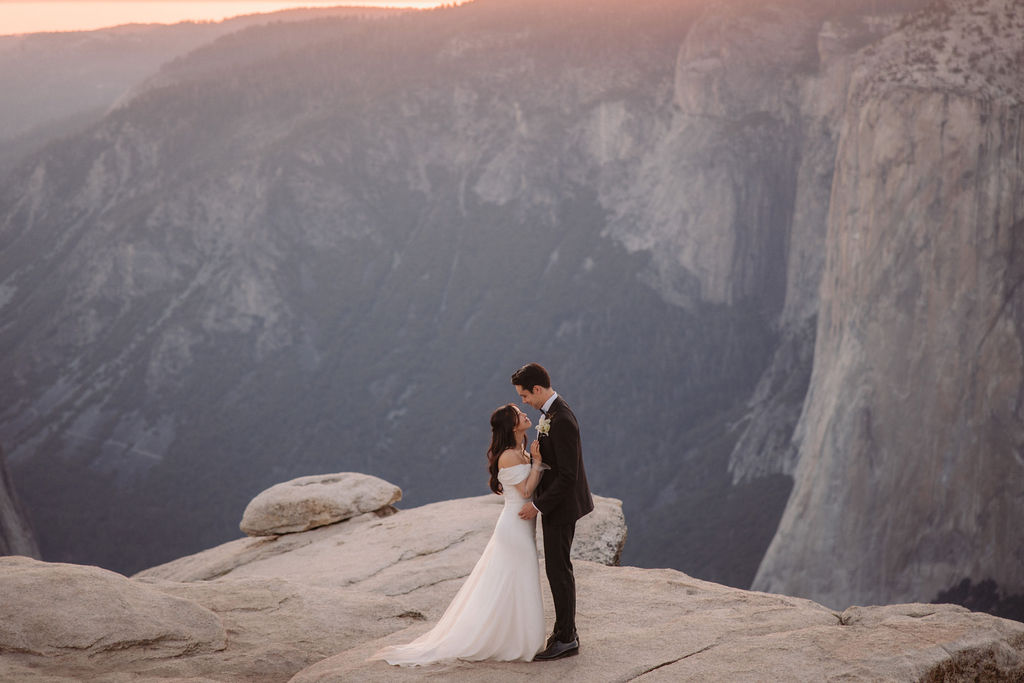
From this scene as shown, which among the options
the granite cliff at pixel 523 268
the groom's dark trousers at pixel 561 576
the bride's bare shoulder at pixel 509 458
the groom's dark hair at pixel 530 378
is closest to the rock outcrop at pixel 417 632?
the groom's dark trousers at pixel 561 576

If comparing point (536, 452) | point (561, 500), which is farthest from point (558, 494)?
point (536, 452)

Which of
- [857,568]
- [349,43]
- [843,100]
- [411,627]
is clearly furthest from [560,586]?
[349,43]

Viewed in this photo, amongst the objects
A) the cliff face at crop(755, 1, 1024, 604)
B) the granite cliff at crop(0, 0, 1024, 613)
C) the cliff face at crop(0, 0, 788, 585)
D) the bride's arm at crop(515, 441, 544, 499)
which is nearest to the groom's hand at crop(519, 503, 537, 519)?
the bride's arm at crop(515, 441, 544, 499)

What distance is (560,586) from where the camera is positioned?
7.65 m

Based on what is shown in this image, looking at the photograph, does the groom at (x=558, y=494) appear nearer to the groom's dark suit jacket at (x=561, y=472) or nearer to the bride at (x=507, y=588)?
the groom's dark suit jacket at (x=561, y=472)

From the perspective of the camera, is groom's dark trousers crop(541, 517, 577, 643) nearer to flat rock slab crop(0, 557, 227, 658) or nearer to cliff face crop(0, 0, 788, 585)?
flat rock slab crop(0, 557, 227, 658)

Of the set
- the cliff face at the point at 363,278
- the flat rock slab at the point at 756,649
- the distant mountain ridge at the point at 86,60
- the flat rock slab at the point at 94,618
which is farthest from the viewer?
the distant mountain ridge at the point at 86,60

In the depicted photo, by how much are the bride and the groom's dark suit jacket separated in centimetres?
14

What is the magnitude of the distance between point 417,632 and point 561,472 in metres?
2.44

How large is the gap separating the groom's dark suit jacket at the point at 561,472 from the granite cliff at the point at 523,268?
2314cm

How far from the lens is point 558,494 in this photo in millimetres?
7406

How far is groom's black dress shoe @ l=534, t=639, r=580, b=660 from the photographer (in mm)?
7660

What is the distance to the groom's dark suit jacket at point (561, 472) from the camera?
7.38m

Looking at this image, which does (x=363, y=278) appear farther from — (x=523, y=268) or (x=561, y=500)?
(x=561, y=500)
